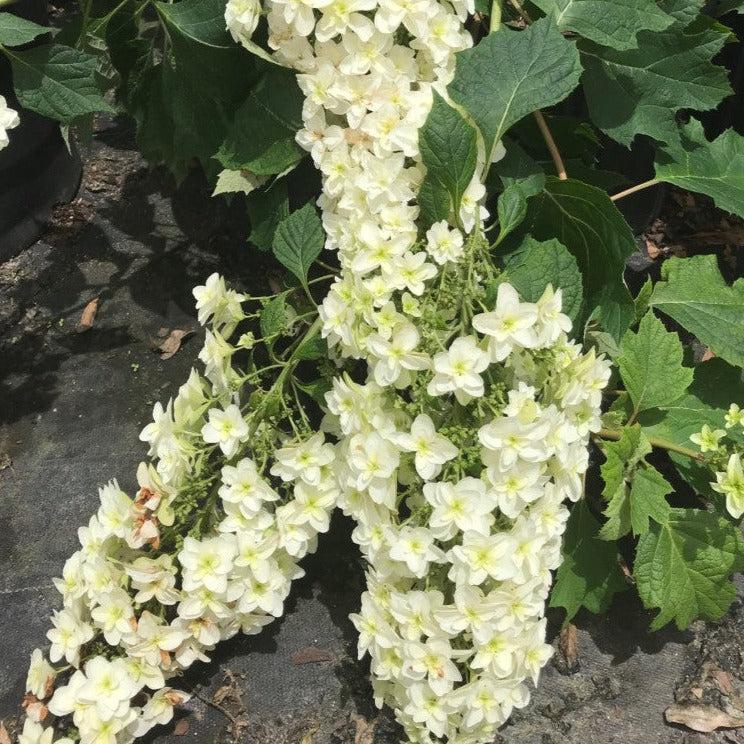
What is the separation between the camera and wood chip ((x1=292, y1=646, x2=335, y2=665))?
1.61m

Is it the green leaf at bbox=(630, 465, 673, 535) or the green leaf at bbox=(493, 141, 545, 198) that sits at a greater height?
the green leaf at bbox=(493, 141, 545, 198)

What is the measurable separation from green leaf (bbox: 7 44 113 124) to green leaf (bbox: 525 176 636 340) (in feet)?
2.94

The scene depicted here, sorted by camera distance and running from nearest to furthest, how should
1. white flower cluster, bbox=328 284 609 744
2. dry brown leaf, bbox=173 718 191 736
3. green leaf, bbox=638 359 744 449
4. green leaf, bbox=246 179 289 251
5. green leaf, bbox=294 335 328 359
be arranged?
white flower cluster, bbox=328 284 609 744, green leaf, bbox=294 335 328 359, dry brown leaf, bbox=173 718 191 736, green leaf, bbox=638 359 744 449, green leaf, bbox=246 179 289 251

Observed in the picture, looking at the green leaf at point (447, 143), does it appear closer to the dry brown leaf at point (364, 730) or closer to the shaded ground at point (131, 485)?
the shaded ground at point (131, 485)

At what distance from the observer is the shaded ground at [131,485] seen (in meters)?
1.55

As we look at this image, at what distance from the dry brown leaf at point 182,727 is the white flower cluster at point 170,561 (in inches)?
5.1

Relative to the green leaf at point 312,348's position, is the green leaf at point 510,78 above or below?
above

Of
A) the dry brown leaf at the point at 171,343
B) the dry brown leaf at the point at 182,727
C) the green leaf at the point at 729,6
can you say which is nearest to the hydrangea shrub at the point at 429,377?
the dry brown leaf at the point at 182,727

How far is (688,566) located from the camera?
154cm

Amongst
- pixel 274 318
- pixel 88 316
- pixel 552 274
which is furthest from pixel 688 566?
pixel 88 316

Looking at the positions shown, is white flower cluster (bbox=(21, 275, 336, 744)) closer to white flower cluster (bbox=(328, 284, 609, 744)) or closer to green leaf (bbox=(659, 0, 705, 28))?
white flower cluster (bbox=(328, 284, 609, 744))

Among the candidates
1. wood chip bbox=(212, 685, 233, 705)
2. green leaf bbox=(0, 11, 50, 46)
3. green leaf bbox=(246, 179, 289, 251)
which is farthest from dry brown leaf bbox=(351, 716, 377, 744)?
green leaf bbox=(0, 11, 50, 46)

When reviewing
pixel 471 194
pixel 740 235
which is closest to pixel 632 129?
pixel 471 194

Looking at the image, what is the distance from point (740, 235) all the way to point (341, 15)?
5.35 feet
